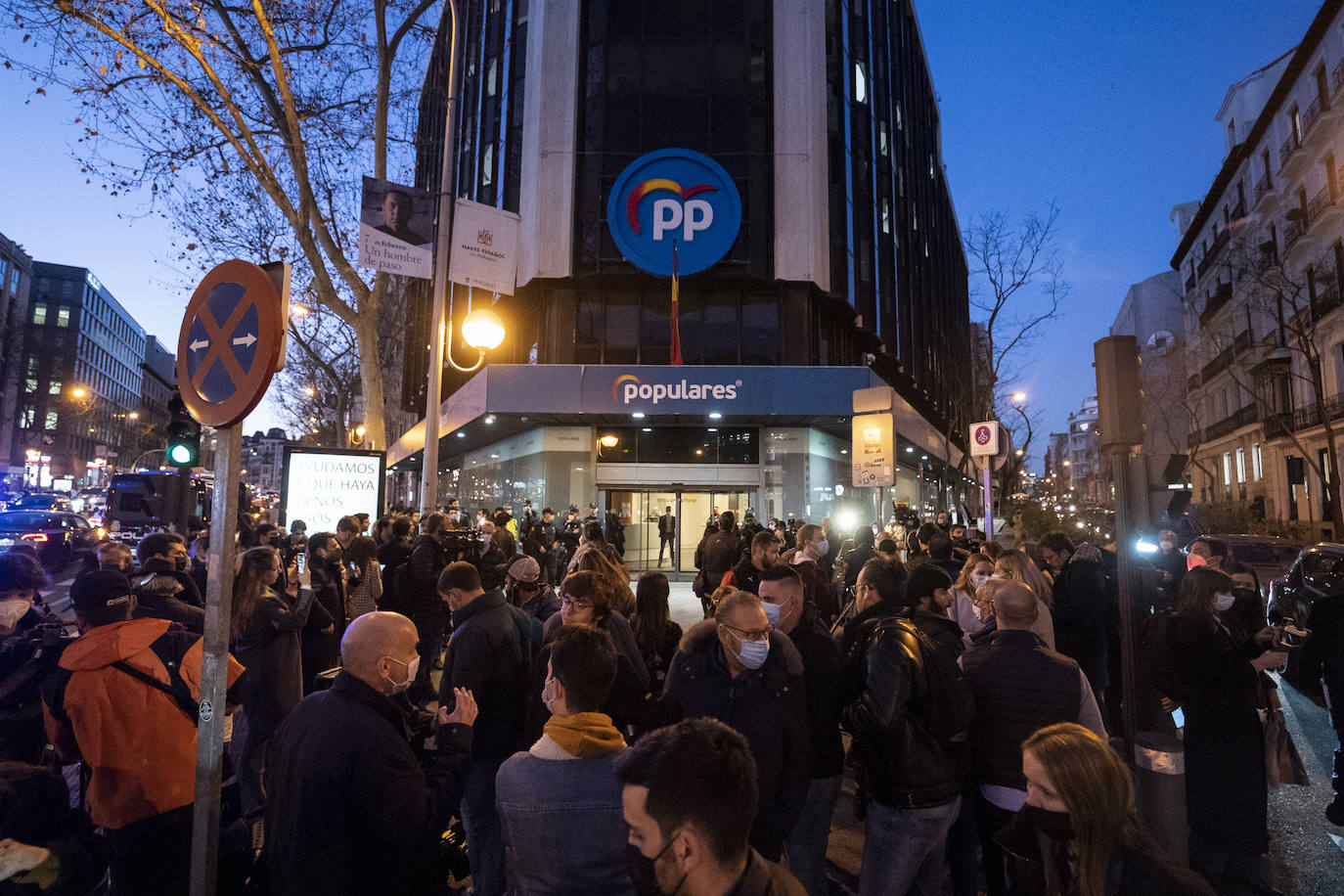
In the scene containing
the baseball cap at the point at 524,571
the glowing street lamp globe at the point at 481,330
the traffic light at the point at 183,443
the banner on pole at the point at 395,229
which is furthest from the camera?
the glowing street lamp globe at the point at 481,330

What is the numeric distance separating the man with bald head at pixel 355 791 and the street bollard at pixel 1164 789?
146 inches

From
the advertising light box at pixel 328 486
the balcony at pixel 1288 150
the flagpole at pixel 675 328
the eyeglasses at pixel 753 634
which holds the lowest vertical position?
the eyeglasses at pixel 753 634

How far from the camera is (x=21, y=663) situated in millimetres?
4055

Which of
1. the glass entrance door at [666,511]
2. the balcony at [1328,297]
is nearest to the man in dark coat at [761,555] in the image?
the glass entrance door at [666,511]

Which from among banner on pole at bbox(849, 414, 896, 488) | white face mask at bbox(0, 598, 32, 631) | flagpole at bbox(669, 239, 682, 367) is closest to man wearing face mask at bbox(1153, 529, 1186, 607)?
banner on pole at bbox(849, 414, 896, 488)

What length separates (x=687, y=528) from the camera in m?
23.3

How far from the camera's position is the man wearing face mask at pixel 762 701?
3.25 m

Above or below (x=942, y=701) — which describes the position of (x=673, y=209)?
above

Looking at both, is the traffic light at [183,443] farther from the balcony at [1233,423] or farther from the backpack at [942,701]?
the balcony at [1233,423]

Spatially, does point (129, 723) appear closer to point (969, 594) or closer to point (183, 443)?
point (183, 443)

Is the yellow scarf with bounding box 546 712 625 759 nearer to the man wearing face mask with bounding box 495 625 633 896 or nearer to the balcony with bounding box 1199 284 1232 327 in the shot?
the man wearing face mask with bounding box 495 625 633 896

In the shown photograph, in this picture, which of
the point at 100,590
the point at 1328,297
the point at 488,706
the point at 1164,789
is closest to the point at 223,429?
the point at 100,590

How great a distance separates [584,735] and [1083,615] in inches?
220

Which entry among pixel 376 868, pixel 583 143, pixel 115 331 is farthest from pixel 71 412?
pixel 376 868
